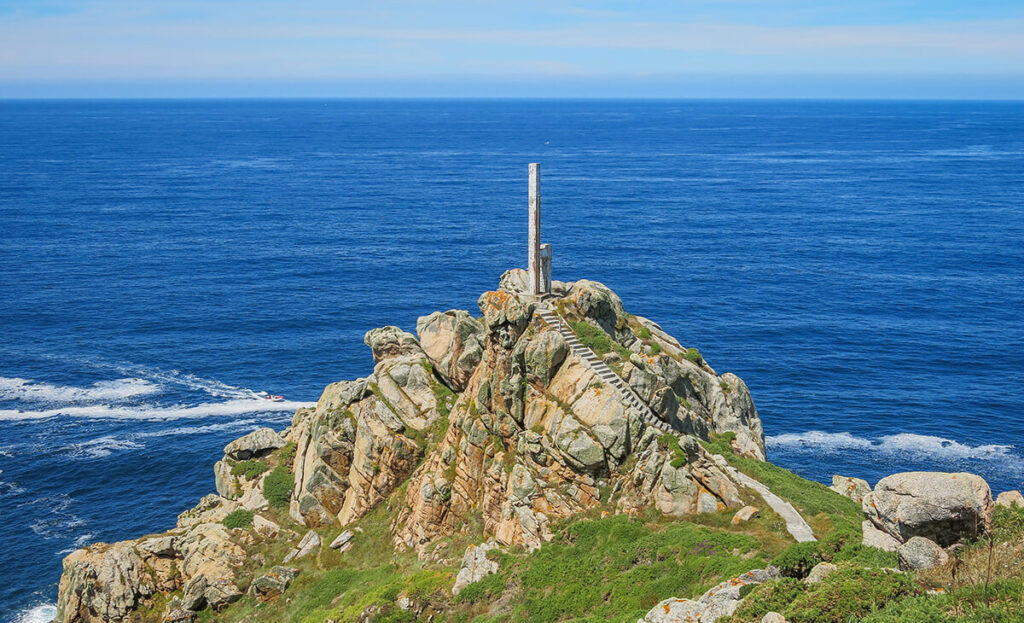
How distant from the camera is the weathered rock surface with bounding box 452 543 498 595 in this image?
3544cm

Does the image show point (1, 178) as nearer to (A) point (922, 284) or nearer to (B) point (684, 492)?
(A) point (922, 284)

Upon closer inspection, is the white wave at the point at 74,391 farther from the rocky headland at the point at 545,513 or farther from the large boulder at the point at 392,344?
the large boulder at the point at 392,344

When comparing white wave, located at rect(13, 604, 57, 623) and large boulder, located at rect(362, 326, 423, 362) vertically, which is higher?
large boulder, located at rect(362, 326, 423, 362)

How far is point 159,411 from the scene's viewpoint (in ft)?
259

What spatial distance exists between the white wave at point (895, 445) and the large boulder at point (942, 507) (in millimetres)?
44689

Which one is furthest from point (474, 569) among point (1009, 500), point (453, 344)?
point (1009, 500)

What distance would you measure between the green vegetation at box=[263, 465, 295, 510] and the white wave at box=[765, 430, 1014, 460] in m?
38.8

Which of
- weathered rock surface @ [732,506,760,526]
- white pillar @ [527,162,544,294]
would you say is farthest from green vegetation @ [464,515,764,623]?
white pillar @ [527,162,544,294]

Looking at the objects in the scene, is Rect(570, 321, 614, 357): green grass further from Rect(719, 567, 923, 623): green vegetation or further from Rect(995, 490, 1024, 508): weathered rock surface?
Rect(995, 490, 1024, 508): weathered rock surface

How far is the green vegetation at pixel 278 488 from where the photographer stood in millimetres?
50469

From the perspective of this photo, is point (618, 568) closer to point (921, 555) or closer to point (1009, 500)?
point (921, 555)

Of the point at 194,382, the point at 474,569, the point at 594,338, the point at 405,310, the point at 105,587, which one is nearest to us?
the point at 474,569

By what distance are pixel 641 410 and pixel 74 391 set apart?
213 ft

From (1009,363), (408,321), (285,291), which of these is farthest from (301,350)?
(1009,363)
